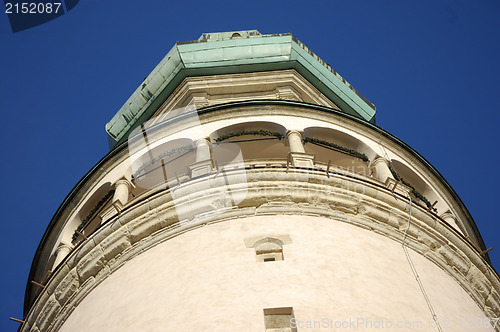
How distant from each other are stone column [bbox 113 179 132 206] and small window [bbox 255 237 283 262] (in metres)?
4.57

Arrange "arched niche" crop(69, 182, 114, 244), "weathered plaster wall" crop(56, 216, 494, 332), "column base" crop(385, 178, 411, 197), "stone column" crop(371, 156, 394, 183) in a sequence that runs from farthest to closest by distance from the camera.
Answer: "arched niche" crop(69, 182, 114, 244), "stone column" crop(371, 156, 394, 183), "column base" crop(385, 178, 411, 197), "weathered plaster wall" crop(56, 216, 494, 332)

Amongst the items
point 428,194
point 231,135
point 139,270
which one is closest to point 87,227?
point 231,135

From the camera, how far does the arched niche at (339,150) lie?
1708 cm

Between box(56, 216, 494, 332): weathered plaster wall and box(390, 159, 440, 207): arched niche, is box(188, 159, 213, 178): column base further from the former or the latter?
box(390, 159, 440, 207): arched niche

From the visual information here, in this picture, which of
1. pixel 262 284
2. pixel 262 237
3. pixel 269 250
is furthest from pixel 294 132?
pixel 262 284

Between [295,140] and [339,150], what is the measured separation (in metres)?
1.49

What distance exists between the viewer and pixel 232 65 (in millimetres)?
22031

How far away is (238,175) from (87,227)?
14.8ft

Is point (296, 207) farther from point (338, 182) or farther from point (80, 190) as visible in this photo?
point (80, 190)

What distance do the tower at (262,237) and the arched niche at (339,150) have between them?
3cm

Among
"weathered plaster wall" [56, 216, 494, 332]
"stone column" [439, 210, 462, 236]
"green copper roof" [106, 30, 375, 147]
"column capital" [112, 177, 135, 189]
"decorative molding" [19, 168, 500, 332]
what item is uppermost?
"green copper roof" [106, 30, 375, 147]

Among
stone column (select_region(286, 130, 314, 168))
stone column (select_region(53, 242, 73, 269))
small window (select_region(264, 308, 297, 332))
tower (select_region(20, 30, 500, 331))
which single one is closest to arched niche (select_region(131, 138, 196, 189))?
tower (select_region(20, 30, 500, 331))

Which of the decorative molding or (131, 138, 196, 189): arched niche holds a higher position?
(131, 138, 196, 189): arched niche

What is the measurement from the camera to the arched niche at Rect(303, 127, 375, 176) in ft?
56.0
